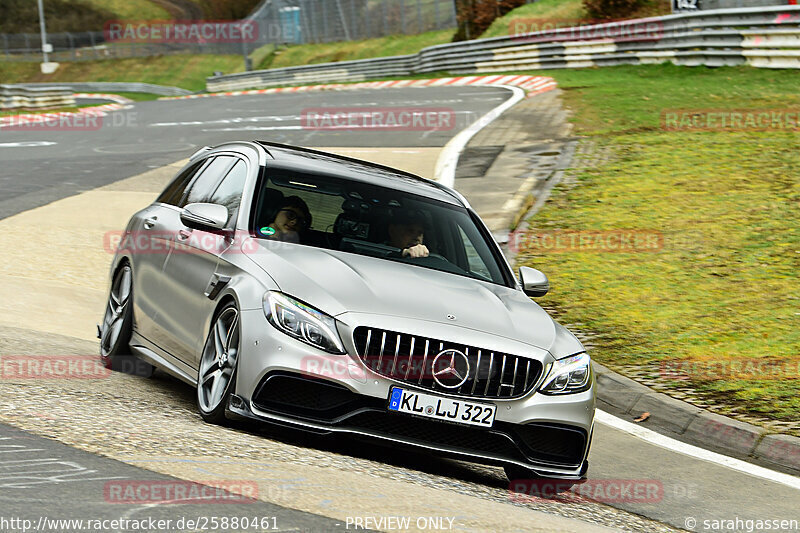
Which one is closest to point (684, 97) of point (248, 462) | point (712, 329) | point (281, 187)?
point (712, 329)

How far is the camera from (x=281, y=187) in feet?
23.5

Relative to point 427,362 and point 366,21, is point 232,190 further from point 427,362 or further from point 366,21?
point 366,21

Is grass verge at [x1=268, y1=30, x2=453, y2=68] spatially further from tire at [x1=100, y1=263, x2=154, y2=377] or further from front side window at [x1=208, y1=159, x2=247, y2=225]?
front side window at [x1=208, y1=159, x2=247, y2=225]

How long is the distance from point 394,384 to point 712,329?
5144mm

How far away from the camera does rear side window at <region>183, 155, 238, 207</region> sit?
767 cm

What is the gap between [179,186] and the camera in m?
8.30

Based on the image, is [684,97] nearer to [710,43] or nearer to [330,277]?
[710,43]

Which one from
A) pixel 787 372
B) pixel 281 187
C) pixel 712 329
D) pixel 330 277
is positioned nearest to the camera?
pixel 330 277
